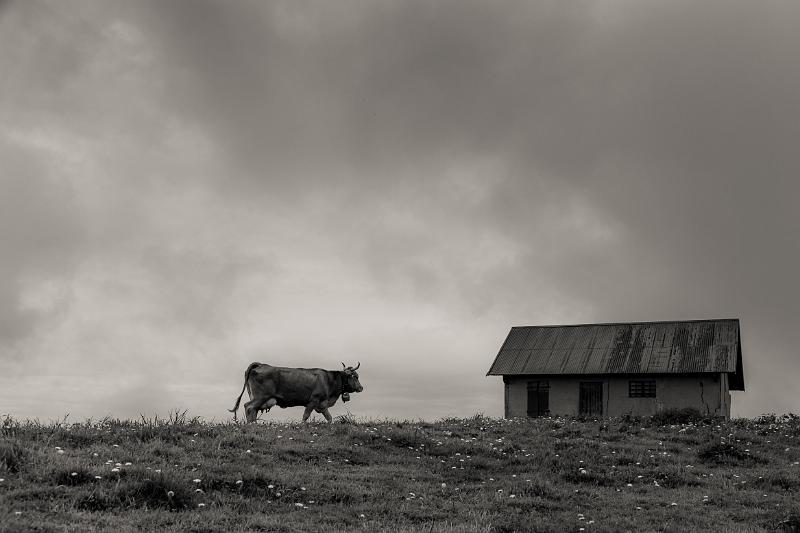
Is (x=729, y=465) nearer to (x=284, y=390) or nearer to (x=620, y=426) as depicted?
(x=620, y=426)

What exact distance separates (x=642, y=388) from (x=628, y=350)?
2519 mm

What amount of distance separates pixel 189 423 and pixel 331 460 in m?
4.19

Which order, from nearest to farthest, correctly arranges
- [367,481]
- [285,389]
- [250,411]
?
[367,481] < [250,411] < [285,389]

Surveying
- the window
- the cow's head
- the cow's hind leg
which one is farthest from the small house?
the cow's hind leg

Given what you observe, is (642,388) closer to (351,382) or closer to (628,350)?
(628,350)

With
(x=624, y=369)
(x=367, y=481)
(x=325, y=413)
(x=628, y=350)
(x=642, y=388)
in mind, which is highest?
(x=628, y=350)

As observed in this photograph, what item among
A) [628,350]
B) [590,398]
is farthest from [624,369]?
[590,398]

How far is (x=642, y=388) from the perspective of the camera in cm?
3819

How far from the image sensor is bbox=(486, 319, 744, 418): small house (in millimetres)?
37188

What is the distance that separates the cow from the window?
60.0 feet

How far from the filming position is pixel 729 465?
728 inches

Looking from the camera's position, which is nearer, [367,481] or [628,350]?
[367,481]

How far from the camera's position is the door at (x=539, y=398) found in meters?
39.8

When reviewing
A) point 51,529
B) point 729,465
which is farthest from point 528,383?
point 51,529
